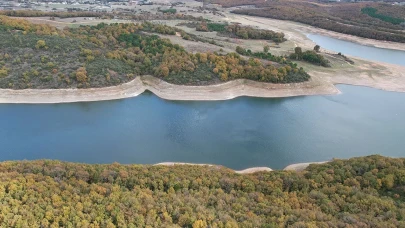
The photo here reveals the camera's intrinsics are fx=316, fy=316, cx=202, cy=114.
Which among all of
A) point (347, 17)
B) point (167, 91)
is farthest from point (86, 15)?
point (347, 17)

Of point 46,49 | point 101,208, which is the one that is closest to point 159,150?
point 101,208

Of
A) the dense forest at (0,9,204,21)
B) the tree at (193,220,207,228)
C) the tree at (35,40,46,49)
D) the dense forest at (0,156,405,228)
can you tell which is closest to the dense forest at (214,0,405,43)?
the dense forest at (0,9,204,21)

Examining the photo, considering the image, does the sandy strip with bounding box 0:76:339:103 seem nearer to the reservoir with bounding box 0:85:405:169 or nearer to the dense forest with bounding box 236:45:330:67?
the reservoir with bounding box 0:85:405:169

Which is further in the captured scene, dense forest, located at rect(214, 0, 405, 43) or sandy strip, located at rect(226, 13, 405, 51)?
dense forest, located at rect(214, 0, 405, 43)

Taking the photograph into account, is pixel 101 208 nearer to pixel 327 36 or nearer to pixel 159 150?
pixel 159 150

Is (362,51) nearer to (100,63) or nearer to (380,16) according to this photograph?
(380,16)

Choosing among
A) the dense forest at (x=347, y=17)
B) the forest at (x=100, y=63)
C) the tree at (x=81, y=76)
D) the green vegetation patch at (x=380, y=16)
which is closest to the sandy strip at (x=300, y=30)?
the dense forest at (x=347, y=17)

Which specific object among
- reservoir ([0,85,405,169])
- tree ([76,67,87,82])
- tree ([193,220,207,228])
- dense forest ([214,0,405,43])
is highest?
dense forest ([214,0,405,43])
